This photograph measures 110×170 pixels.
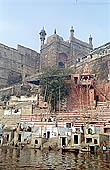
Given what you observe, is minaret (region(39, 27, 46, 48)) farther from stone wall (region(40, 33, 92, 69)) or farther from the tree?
the tree

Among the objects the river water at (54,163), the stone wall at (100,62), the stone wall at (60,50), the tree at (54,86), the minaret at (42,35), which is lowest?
the river water at (54,163)

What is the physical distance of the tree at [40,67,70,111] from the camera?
101 ft

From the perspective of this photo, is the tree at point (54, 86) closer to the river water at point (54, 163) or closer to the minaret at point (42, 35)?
the river water at point (54, 163)

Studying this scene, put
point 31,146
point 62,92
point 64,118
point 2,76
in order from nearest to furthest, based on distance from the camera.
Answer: point 31,146, point 64,118, point 62,92, point 2,76

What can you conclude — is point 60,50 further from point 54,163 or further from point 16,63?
point 54,163

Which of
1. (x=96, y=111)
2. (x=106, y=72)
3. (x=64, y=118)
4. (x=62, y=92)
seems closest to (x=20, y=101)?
(x=62, y=92)

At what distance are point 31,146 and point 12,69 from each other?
29.1 metres

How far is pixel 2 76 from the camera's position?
46.6 m

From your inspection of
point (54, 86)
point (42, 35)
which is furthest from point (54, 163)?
point (42, 35)

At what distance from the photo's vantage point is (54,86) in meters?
31.3

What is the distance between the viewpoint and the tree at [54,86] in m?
30.7

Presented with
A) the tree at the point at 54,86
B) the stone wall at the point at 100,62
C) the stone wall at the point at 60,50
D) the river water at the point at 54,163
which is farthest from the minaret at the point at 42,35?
the river water at the point at 54,163

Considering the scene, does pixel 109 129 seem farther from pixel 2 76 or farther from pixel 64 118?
pixel 2 76

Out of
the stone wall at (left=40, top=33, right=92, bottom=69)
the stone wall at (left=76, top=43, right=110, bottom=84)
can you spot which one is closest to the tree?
the stone wall at (left=76, top=43, right=110, bottom=84)
